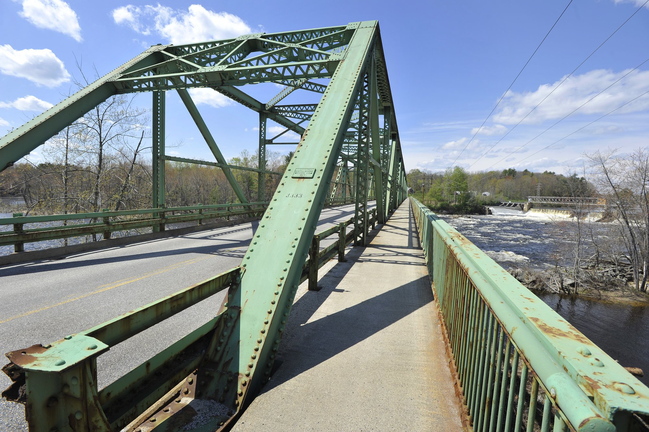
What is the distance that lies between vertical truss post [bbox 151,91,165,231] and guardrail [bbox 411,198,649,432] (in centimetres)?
1239

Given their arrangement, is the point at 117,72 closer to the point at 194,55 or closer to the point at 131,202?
the point at 194,55

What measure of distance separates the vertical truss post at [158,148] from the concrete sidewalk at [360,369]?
31.2ft

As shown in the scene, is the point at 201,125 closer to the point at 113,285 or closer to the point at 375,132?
the point at 375,132

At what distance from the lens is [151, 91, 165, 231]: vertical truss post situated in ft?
39.4

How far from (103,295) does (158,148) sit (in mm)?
8100

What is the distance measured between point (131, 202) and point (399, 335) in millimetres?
21396

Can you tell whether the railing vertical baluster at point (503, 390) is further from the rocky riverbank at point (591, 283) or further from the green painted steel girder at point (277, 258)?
the rocky riverbank at point (591, 283)

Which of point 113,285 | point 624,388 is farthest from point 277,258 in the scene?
point 113,285

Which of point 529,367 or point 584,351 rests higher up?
point 584,351

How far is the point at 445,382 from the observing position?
295 cm

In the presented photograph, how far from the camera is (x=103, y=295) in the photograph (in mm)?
5770

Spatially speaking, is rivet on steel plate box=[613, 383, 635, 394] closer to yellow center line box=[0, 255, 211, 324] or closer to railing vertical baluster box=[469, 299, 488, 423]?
railing vertical baluster box=[469, 299, 488, 423]

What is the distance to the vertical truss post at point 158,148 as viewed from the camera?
12.0 m

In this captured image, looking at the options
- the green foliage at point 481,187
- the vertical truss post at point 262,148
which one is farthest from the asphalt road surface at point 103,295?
the green foliage at point 481,187
